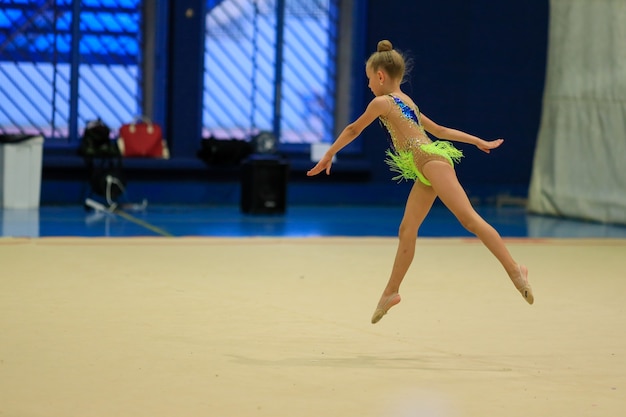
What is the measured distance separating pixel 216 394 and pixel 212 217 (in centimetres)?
732

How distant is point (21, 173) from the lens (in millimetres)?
11820

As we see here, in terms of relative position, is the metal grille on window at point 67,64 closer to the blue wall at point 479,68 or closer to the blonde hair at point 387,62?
the blue wall at point 479,68

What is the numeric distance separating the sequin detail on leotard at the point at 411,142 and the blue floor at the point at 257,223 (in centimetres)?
463

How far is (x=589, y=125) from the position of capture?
11.8 m

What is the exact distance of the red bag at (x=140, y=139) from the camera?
41.0 ft

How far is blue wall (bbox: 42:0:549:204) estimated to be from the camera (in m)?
13.4

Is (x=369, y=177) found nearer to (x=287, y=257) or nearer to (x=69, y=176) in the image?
(x=69, y=176)

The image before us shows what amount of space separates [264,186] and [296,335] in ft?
21.6

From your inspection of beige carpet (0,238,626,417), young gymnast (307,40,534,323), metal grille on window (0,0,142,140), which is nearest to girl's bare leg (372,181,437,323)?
young gymnast (307,40,534,323)

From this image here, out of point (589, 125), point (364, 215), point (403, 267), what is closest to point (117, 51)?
point (364, 215)

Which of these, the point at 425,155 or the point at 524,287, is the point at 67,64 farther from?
the point at 524,287

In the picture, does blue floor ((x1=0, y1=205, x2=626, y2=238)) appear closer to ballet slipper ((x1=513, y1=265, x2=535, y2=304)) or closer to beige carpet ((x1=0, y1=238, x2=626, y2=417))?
beige carpet ((x1=0, y1=238, x2=626, y2=417))

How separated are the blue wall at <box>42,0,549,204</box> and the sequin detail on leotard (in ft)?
26.0

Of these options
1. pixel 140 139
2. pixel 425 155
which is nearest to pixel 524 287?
pixel 425 155
